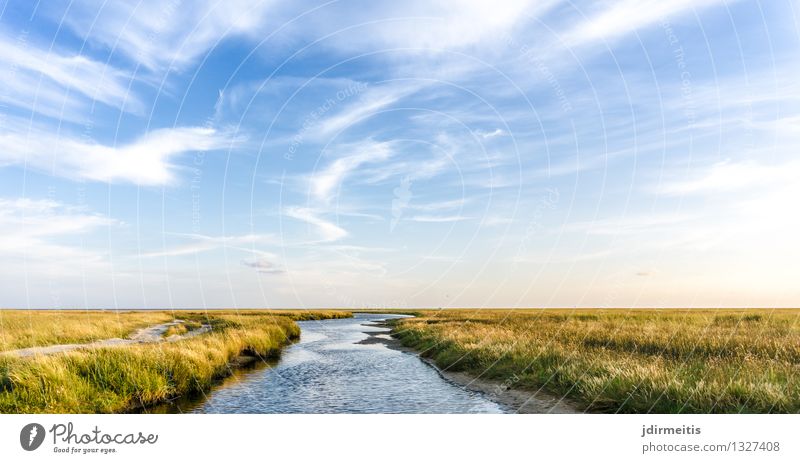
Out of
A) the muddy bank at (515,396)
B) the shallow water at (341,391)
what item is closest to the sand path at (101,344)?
the shallow water at (341,391)

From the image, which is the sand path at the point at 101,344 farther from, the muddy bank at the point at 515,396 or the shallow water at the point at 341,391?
the muddy bank at the point at 515,396

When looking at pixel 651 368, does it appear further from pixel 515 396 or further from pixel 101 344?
Answer: pixel 101 344

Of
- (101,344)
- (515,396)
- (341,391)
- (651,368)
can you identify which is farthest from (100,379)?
(651,368)

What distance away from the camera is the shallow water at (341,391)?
1791 cm

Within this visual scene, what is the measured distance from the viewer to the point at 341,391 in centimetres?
2120

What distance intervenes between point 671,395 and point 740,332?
18907 mm

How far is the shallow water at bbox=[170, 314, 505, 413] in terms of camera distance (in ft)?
58.7

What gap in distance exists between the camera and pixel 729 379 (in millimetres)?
15492

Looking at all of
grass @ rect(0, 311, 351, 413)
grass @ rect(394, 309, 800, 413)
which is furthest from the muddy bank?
grass @ rect(0, 311, 351, 413)

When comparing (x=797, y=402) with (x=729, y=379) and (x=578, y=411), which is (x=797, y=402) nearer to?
(x=729, y=379)

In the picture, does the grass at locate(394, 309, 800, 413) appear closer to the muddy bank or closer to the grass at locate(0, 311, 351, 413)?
the muddy bank

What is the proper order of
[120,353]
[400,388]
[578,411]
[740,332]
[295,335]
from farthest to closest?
Result: [295,335]
[740,332]
[400,388]
[120,353]
[578,411]
